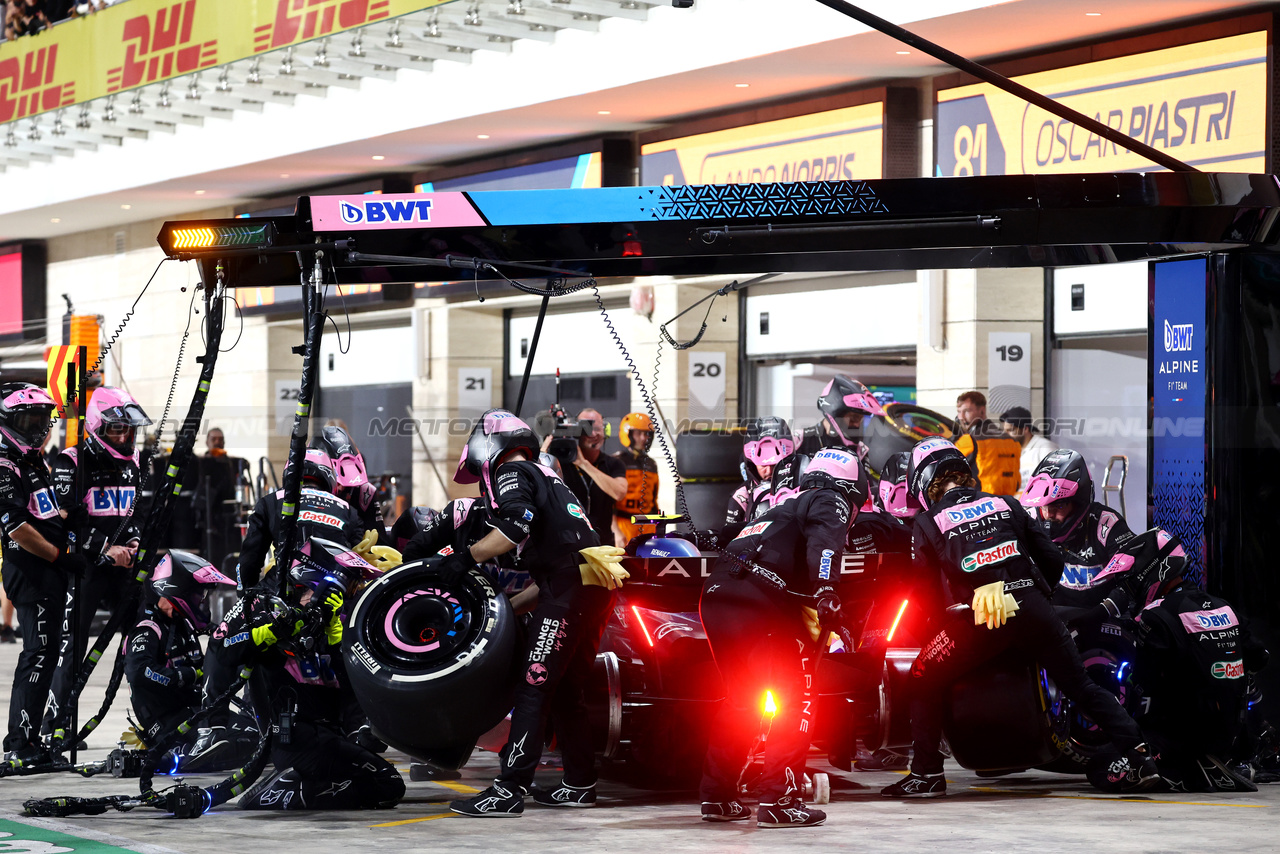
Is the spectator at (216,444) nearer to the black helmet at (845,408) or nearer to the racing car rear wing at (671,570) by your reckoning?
the black helmet at (845,408)

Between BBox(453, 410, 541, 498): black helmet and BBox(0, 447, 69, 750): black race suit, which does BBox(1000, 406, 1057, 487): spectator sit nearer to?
BBox(453, 410, 541, 498): black helmet

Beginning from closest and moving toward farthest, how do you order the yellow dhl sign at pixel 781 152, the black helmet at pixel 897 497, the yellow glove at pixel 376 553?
1. the yellow glove at pixel 376 553
2. the black helmet at pixel 897 497
3. the yellow dhl sign at pixel 781 152

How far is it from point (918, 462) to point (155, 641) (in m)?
3.97

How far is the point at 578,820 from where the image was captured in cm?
702

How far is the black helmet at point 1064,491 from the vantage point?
8.46 m

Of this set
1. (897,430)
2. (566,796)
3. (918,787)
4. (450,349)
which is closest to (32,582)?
(566,796)

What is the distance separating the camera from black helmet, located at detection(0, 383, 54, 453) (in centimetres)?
858

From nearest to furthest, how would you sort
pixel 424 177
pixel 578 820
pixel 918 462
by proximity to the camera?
pixel 578 820 < pixel 918 462 < pixel 424 177

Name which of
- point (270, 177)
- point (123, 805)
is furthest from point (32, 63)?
point (123, 805)

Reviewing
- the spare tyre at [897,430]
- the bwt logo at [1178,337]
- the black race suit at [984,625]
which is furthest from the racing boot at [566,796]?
the spare tyre at [897,430]

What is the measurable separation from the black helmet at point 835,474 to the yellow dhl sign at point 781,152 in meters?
8.33

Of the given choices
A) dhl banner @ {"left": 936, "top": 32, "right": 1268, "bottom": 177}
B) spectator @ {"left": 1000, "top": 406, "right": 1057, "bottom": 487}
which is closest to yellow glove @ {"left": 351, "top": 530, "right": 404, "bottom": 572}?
spectator @ {"left": 1000, "top": 406, "right": 1057, "bottom": 487}

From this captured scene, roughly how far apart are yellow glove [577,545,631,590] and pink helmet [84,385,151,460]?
314cm

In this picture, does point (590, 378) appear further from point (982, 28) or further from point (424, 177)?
point (982, 28)
